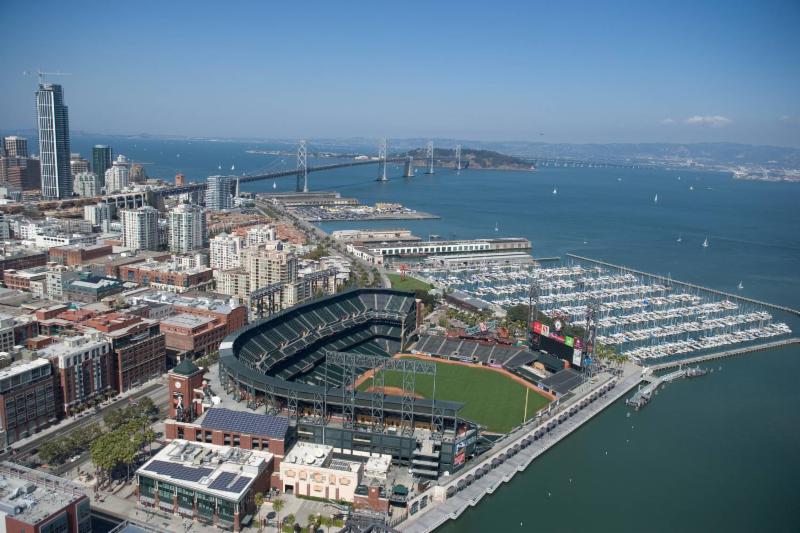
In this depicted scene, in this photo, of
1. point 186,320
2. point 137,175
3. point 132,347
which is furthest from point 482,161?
point 132,347

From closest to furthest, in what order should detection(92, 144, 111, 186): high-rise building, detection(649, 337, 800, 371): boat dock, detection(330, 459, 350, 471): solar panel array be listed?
detection(330, 459, 350, 471): solar panel array < detection(649, 337, 800, 371): boat dock < detection(92, 144, 111, 186): high-rise building

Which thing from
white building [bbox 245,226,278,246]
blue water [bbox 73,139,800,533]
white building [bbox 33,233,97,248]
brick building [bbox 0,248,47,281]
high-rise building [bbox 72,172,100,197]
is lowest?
blue water [bbox 73,139,800,533]

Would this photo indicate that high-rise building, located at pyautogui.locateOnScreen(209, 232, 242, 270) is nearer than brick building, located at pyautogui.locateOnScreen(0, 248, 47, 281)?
No

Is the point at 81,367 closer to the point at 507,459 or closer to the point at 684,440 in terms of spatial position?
the point at 507,459

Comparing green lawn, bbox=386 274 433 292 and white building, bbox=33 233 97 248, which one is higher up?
white building, bbox=33 233 97 248

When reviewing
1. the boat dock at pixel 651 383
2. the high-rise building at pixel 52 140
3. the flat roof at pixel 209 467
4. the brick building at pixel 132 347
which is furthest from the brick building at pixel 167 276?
the high-rise building at pixel 52 140

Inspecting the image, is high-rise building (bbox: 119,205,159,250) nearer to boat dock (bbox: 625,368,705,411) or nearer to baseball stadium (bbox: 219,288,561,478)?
baseball stadium (bbox: 219,288,561,478)

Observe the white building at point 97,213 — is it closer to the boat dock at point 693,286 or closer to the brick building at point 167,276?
the brick building at point 167,276

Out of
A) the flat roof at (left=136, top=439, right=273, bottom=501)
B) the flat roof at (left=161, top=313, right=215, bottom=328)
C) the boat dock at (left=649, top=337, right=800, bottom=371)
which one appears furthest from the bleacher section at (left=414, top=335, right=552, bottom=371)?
the flat roof at (left=136, top=439, right=273, bottom=501)
